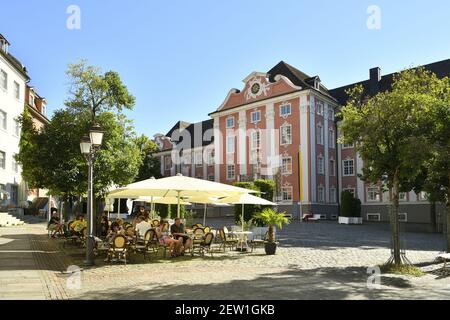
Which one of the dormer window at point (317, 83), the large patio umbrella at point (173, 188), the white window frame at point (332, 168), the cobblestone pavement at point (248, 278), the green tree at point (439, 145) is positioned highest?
the dormer window at point (317, 83)

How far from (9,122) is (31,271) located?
30.2 meters

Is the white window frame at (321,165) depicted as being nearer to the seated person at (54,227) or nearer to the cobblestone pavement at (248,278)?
the seated person at (54,227)

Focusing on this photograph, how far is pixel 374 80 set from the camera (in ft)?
165

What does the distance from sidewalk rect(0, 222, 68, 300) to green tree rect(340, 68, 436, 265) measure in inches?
350

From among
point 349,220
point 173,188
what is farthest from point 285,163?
point 173,188

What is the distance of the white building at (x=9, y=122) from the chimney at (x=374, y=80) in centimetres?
3405

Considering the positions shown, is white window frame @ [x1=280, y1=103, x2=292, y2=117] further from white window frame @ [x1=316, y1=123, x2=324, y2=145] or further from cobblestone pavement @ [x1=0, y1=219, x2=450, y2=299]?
cobblestone pavement @ [x1=0, y1=219, x2=450, y2=299]

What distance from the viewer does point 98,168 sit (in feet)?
69.4

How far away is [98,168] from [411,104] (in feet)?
44.2

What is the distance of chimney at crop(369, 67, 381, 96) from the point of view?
50.0m

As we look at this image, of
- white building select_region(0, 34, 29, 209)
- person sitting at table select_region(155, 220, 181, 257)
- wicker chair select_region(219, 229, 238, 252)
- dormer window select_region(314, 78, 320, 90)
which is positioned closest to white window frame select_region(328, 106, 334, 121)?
dormer window select_region(314, 78, 320, 90)

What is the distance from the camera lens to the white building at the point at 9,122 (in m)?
37.5

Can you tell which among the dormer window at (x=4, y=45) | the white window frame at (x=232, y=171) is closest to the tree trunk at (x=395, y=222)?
the dormer window at (x=4, y=45)
